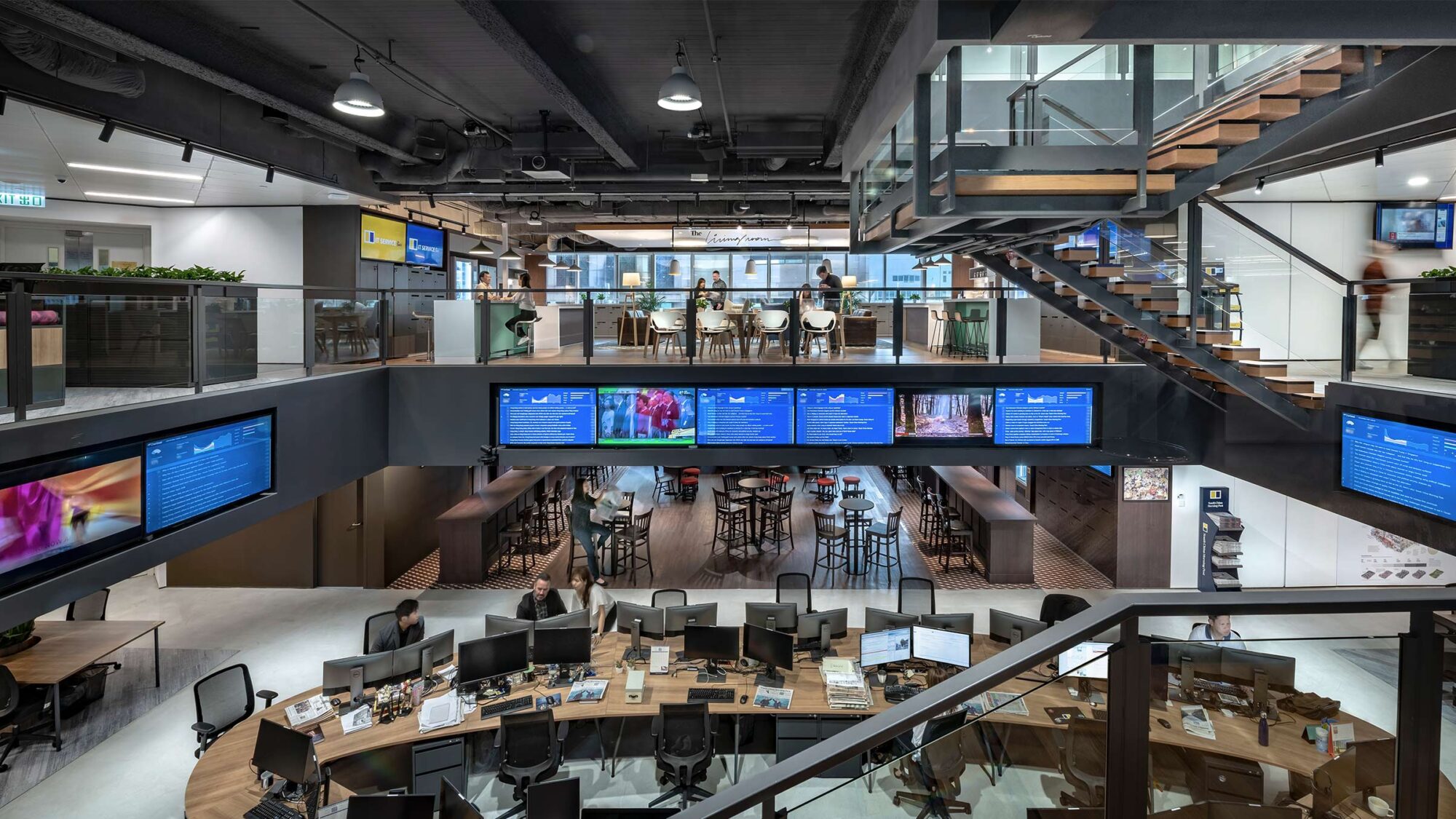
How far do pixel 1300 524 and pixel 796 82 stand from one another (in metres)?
9.82

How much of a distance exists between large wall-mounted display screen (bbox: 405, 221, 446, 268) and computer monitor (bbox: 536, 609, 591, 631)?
28.7ft

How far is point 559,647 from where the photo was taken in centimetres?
648

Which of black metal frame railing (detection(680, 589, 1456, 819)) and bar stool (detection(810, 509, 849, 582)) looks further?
bar stool (detection(810, 509, 849, 582))

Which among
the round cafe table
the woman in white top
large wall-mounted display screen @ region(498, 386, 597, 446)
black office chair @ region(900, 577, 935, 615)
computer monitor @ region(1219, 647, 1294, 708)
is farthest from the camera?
the round cafe table

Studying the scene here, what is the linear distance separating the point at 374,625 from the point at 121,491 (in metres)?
2.62

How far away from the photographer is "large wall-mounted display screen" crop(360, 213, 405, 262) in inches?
466

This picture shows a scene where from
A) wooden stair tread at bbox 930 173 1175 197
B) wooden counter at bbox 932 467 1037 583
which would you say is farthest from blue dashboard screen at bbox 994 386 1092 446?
wooden stair tread at bbox 930 173 1175 197

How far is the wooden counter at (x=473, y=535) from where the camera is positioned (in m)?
11.2

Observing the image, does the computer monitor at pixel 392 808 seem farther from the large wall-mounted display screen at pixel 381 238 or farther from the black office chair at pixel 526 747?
the large wall-mounted display screen at pixel 381 238

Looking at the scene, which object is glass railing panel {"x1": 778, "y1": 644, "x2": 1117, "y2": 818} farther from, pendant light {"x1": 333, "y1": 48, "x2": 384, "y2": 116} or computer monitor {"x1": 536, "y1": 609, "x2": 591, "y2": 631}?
pendant light {"x1": 333, "y1": 48, "x2": 384, "y2": 116}

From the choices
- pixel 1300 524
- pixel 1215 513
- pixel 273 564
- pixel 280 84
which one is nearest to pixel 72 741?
pixel 273 564

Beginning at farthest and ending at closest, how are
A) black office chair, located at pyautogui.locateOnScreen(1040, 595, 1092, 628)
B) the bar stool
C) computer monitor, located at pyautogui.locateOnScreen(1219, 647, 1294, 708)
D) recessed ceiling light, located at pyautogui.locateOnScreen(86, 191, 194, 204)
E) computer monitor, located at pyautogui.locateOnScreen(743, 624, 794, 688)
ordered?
the bar stool < recessed ceiling light, located at pyautogui.locateOnScreen(86, 191, 194, 204) < black office chair, located at pyautogui.locateOnScreen(1040, 595, 1092, 628) < computer monitor, located at pyautogui.locateOnScreen(743, 624, 794, 688) < computer monitor, located at pyautogui.locateOnScreen(1219, 647, 1294, 708)

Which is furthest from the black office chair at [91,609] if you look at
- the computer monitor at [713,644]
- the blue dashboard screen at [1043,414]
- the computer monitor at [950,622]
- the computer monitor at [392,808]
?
the blue dashboard screen at [1043,414]

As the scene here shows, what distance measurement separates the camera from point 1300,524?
11.4m
